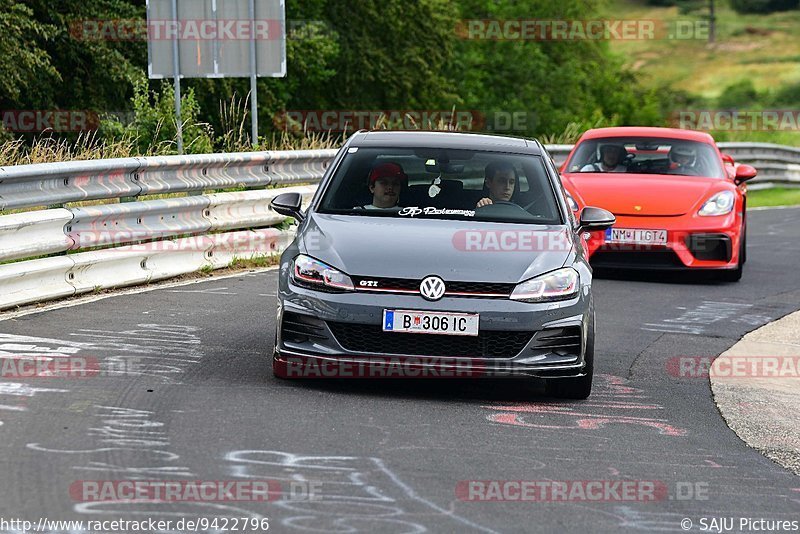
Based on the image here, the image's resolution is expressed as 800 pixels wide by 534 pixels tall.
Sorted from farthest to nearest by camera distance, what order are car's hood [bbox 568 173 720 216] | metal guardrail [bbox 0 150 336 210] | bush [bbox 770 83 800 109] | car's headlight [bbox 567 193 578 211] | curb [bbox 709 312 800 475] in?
bush [bbox 770 83 800 109]
car's hood [bbox 568 173 720 216]
metal guardrail [bbox 0 150 336 210]
car's headlight [bbox 567 193 578 211]
curb [bbox 709 312 800 475]

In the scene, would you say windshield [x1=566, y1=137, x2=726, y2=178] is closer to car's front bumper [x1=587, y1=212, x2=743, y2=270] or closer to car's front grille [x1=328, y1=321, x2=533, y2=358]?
car's front bumper [x1=587, y1=212, x2=743, y2=270]

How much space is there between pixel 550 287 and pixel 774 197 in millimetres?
22792

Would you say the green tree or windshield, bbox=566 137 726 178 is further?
the green tree

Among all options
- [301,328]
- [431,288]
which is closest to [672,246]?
[431,288]

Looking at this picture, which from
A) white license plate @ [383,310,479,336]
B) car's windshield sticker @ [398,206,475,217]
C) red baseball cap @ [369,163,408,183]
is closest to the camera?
white license plate @ [383,310,479,336]

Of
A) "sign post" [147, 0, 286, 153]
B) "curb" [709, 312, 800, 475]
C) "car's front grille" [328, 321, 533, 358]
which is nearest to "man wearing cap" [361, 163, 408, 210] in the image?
"car's front grille" [328, 321, 533, 358]

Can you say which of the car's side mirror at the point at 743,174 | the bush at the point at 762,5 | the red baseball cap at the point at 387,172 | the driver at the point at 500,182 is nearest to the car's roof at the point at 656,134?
the car's side mirror at the point at 743,174

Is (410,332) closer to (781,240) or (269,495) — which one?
(269,495)

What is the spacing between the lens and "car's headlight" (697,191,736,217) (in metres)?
14.3

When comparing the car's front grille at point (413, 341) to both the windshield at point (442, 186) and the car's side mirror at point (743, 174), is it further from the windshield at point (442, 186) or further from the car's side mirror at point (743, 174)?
the car's side mirror at point (743, 174)

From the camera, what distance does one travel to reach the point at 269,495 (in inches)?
216

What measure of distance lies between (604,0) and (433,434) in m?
72.1

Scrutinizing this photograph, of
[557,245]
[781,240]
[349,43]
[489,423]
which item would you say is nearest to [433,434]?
[489,423]

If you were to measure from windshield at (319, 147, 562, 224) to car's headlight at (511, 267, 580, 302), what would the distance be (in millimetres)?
720
